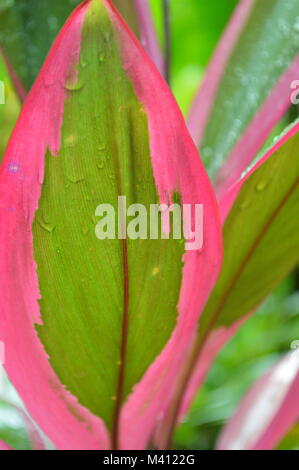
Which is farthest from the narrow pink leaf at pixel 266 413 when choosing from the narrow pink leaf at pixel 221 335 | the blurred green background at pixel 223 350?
the blurred green background at pixel 223 350

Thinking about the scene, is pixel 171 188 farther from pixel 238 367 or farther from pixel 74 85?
pixel 238 367

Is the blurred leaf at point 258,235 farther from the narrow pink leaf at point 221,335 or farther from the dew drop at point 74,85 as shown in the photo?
the dew drop at point 74,85

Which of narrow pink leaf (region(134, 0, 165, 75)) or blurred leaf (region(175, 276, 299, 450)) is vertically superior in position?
narrow pink leaf (region(134, 0, 165, 75))

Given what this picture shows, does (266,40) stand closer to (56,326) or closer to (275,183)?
(275,183)

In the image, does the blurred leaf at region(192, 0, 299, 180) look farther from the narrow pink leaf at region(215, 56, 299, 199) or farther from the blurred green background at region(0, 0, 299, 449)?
the blurred green background at region(0, 0, 299, 449)

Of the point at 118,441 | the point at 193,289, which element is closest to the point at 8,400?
the point at 118,441

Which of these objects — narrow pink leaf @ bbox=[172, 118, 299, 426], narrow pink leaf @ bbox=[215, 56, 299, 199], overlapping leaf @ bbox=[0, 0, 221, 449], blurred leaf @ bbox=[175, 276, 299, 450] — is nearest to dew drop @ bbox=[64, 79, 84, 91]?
overlapping leaf @ bbox=[0, 0, 221, 449]

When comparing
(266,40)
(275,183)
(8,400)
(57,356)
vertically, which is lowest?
(8,400)
